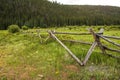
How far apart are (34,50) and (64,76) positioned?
206 inches

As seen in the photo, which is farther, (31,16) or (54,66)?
(31,16)

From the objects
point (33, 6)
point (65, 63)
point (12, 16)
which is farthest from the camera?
point (33, 6)

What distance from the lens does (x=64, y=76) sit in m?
9.65

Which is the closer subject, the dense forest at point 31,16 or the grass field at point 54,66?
the grass field at point 54,66

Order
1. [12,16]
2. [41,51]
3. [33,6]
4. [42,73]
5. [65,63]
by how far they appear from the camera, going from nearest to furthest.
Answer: [42,73], [65,63], [41,51], [12,16], [33,6]

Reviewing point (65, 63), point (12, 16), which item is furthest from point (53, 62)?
point (12, 16)

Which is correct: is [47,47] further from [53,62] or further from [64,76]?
[64,76]

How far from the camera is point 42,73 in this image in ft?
33.2

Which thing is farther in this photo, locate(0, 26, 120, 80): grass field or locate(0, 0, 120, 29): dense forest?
locate(0, 0, 120, 29): dense forest

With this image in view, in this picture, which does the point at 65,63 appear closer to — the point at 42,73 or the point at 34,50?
the point at 42,73

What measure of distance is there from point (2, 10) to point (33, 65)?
81.4m

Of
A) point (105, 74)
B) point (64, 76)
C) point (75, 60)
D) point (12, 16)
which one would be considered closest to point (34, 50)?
point (75, 60)

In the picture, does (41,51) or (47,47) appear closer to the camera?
(41,51)

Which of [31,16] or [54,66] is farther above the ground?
[54,66]
